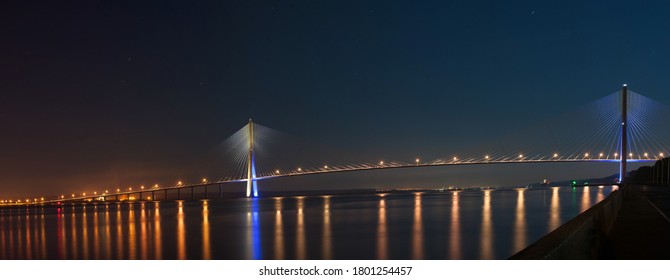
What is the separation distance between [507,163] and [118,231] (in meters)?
53.1

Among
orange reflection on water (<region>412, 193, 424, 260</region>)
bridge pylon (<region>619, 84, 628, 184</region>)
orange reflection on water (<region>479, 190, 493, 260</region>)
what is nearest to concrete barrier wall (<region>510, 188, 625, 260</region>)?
orange reflection on water (<region>479, 190, 493, 260</region>)

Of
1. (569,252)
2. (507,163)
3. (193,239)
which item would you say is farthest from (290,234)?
→ (507,163)

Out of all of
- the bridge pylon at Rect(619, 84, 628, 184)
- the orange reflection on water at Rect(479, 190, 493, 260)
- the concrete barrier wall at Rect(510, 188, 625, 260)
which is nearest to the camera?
the concrete barrier wall at Rect(510, 188, 625, 260)

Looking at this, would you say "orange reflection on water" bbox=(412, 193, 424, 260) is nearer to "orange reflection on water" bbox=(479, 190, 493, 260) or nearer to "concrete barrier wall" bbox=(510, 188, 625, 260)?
"orange reflection on water" bbox=(479, 190, 493, 260)

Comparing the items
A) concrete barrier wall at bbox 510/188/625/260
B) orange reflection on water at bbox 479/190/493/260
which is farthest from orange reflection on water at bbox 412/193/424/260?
concrete barrier wall at bbox 510/188/625/260

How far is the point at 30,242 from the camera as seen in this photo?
1767cm

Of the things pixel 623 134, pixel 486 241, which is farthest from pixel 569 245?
pixel 623 134

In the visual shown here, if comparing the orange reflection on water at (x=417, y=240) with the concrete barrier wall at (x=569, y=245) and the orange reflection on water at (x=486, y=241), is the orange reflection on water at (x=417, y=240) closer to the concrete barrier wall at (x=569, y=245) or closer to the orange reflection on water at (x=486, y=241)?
the orange reflection on water at (x=486, y=241)

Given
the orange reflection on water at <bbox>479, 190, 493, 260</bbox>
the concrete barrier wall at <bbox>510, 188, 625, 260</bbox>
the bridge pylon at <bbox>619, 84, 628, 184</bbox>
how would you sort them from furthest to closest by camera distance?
the bridge pylon at <bbox>619, 84, 628, 184</bbox> < the orange reflection on water at <bbox>479, 190, 493, 260</bbox> < the concrete barrier wall at <bbox>510, 188, 625, 260</bbox>

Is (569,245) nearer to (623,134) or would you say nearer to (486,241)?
(486,241)

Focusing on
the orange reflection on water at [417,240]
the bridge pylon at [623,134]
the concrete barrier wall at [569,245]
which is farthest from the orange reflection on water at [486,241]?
the bridge pylon at [623,134]

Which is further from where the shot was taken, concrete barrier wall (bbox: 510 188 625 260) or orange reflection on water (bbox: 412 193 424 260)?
orange reflection on water (bbox: 412 193 424 260)

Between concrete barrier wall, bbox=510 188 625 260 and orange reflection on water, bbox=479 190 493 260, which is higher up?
concrete barrier wall, bbox=510 188 625 260
